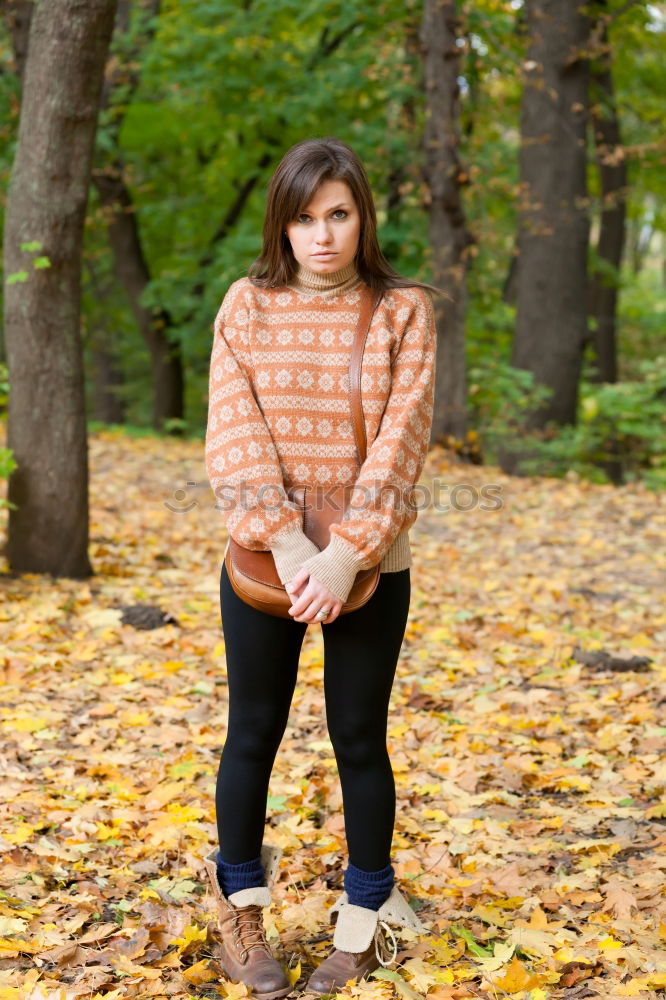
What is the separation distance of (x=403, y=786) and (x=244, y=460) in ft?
6.29

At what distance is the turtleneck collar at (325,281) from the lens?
2424mm

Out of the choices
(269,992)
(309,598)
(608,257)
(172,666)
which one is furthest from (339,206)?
(608,257)

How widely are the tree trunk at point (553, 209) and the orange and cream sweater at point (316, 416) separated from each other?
841cm

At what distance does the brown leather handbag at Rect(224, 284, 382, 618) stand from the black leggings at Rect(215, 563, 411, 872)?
63 millimetres

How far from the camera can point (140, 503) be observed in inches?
331

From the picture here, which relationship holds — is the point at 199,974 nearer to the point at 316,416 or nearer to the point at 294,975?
the point at 294,975

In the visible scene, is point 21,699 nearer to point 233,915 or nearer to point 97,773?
point 97,773

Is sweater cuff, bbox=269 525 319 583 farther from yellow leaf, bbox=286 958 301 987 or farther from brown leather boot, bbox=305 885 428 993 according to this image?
yellow leaf, bbox=286 958 301 987

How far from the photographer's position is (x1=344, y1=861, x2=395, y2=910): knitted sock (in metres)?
2.54

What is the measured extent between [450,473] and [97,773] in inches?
265

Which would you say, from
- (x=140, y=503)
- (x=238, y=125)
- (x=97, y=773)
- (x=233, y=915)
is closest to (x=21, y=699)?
(x=97, y=773)

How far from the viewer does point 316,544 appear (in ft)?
7.68
